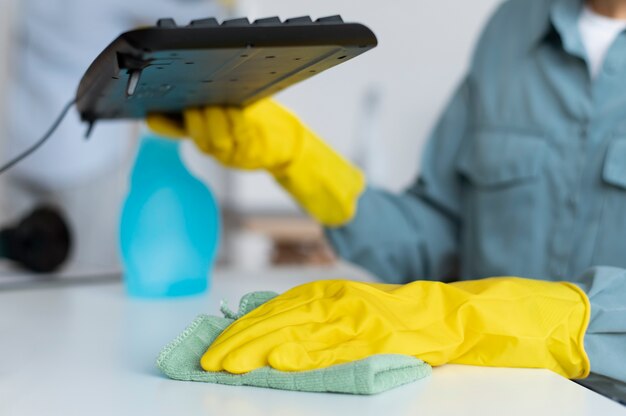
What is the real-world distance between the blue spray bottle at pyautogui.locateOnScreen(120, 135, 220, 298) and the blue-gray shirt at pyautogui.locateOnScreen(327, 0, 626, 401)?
344 mm

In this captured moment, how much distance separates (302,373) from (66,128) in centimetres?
196

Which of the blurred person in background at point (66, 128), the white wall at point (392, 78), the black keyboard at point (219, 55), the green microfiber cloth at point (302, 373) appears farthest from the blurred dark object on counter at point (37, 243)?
the white wall at point (392, 78)

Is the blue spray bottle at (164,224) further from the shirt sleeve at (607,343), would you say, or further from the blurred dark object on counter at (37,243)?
the shirt sleeve at (607,343)

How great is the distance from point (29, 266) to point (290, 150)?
1.89ft

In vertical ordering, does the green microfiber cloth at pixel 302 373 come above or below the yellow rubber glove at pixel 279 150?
below

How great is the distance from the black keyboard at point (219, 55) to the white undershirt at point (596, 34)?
2.16ft

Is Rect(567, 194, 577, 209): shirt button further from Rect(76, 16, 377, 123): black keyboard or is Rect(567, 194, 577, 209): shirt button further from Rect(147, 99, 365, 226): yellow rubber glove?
Rect(76, 16, 377, 123): black keyboard

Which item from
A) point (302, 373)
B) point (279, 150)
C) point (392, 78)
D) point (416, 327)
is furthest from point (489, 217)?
point (392, 78)

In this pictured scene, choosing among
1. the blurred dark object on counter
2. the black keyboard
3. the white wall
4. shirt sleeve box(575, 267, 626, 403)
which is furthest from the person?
the white wall

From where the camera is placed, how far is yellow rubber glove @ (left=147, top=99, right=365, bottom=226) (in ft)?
3.67

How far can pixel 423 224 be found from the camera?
1.52m

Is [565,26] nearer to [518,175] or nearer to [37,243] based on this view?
[518,175]

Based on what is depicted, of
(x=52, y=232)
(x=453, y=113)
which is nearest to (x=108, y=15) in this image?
(x=52, y=232)

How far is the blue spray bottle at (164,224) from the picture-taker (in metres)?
1.18
